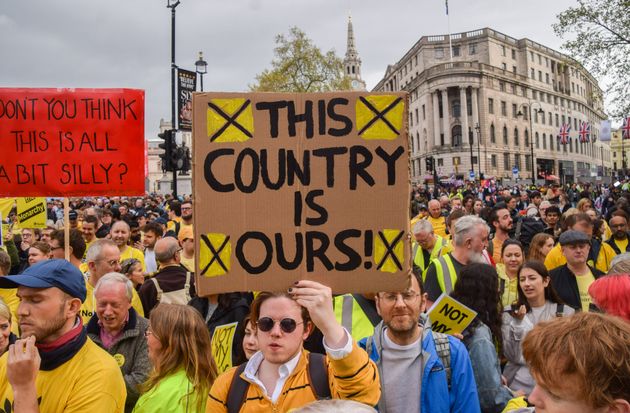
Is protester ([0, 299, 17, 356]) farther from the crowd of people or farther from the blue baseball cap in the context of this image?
the blue baseball cap

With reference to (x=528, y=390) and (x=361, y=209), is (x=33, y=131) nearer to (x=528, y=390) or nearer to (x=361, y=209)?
(x=361, y=209)

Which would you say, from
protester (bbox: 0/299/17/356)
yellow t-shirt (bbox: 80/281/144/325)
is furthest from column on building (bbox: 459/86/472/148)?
protester (bbox: 0/299/17/356)

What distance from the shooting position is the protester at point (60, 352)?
2357 mm

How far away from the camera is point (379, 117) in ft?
7.88

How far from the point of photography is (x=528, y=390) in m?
3.52

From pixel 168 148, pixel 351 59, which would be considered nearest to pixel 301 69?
pixel 168 148

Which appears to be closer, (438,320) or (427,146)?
(438,320)

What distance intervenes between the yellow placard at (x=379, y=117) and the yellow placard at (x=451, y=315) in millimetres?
1328

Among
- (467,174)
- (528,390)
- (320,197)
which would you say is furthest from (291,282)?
(467,174)

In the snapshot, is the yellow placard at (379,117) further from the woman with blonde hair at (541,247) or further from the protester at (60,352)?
the woman with blonde hair at (541,247)

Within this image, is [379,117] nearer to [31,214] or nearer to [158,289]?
[158,289]

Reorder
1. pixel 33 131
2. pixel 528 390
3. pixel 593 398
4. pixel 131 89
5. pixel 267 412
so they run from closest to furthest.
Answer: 1. pixel 593 398
2. pixel 267 412
3. pixel 528 390
4. pixel 33 131
5. pixel 131 89

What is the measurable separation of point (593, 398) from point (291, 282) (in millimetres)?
1229

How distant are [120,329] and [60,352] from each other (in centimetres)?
110
